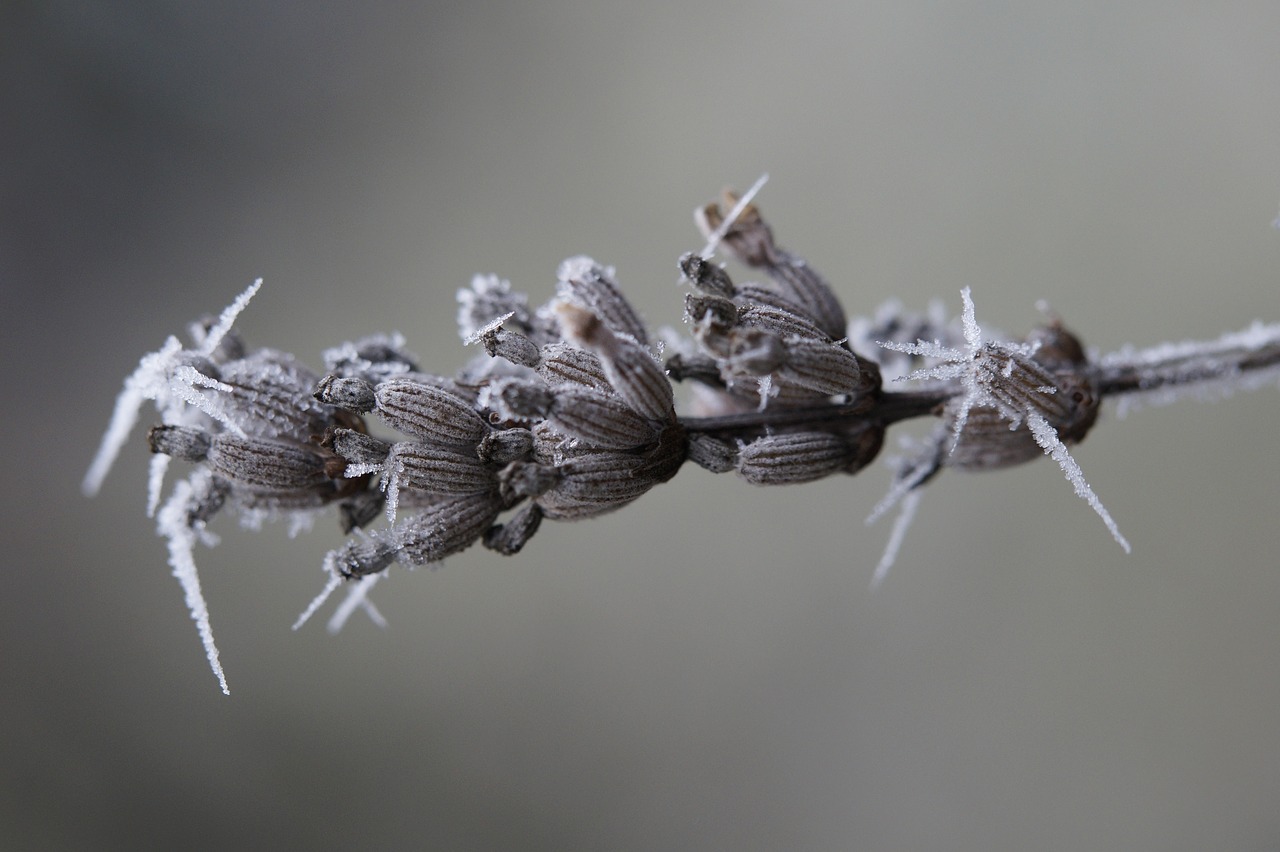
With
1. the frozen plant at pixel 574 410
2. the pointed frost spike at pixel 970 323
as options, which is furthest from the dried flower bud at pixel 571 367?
the pointed frost spike at pixel 970 323

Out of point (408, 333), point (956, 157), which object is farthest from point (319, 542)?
point (956, 157)

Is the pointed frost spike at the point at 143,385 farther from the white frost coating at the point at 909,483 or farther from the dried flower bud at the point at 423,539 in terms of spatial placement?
the white frost coating at the point at 909,483

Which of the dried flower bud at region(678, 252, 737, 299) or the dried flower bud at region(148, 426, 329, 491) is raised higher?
the dried flower bud at region(678, 252, 737, 299)


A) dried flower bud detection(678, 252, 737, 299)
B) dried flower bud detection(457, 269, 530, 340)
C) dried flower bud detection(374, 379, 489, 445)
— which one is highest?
dried flower bud detection(678, 252, 737, 299)

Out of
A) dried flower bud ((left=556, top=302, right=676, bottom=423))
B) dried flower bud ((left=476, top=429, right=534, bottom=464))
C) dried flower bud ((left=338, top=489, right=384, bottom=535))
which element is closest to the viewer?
dried flower bud ((left=556, top=302, right=676, bottom=423))

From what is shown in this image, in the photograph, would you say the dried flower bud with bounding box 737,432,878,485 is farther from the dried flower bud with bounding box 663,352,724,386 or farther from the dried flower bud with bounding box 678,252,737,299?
the dried flower bud with bounding box 678,252,737,299

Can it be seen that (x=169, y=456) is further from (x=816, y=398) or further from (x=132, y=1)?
(x=132, y=1)

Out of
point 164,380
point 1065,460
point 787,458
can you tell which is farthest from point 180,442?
point 1065,460

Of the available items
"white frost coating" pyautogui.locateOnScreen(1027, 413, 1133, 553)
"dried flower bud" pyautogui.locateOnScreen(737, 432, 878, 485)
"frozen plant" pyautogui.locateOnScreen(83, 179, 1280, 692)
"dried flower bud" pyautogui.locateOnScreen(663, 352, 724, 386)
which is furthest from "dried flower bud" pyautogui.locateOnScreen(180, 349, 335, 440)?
"white frost coating" pyautogui.locateOnScreen(1027, 413, 1133, 553)
